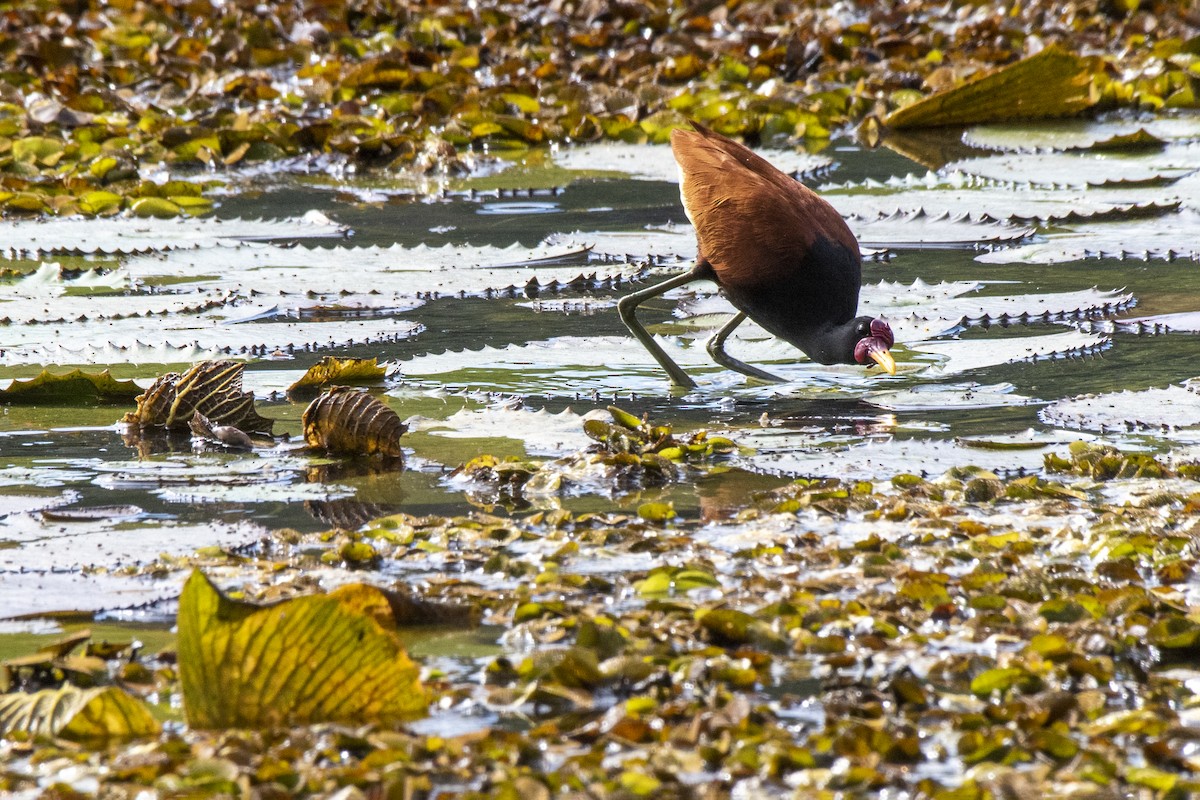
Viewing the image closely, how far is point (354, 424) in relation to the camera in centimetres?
402

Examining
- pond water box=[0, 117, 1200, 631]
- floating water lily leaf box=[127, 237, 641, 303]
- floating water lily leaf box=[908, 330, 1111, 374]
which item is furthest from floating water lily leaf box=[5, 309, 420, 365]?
floating water lily leaf box=[908, 330, 1111, 374]

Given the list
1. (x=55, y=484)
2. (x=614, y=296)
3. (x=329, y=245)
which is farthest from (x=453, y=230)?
(x=55, y=484)

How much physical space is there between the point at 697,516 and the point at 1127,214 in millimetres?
3910

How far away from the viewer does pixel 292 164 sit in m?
9.14

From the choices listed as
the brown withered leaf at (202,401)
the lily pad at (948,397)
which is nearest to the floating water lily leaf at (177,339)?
the brown withered leaf at (202,401)

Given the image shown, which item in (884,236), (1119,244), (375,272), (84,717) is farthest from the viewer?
(884,236)

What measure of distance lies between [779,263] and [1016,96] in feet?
14.3

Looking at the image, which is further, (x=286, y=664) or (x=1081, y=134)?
(x=1081, y=134)

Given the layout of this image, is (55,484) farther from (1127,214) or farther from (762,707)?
(1127,214)

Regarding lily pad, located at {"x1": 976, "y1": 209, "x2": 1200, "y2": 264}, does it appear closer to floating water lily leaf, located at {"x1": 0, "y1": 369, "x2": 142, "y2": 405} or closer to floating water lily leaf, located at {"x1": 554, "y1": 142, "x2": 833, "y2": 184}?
floating water lily leaf, located at {"x1": 554, "y1": 142, "x2": 833, "y2": 184}

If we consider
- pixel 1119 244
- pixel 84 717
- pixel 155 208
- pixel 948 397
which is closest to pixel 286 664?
pixel 84 717

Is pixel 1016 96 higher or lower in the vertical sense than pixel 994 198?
higher

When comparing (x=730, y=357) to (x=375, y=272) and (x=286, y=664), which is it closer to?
(x=375, y=272)

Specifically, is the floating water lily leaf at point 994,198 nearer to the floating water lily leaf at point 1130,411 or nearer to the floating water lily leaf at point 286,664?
the floating water lily leaf at point 1130,411
